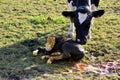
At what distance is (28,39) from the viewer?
789 centimetres

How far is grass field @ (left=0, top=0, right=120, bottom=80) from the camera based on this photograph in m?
6.50

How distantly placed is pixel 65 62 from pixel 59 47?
290mm

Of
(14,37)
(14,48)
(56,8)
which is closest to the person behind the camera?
(14,48)

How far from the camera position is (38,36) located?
8102 mm

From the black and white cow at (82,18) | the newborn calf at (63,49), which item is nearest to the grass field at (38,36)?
the newborn calf at (63,49)

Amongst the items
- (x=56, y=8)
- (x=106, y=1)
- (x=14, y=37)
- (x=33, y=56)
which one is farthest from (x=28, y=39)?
(x=106, y=1)

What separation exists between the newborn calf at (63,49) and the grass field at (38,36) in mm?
142

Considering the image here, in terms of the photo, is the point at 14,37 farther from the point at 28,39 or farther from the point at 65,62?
the point at 65,62

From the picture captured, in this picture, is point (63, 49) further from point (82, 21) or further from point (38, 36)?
point (38, 36)

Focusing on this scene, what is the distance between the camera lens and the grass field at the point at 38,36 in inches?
256

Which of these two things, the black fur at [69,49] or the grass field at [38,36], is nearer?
the grass field at [38,36]

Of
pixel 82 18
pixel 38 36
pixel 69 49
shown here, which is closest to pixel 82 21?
pixel 82 18

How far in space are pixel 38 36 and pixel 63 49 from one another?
140cm

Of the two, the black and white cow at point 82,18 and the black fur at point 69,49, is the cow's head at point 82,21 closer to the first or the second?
the black and white cow at point 82,18
